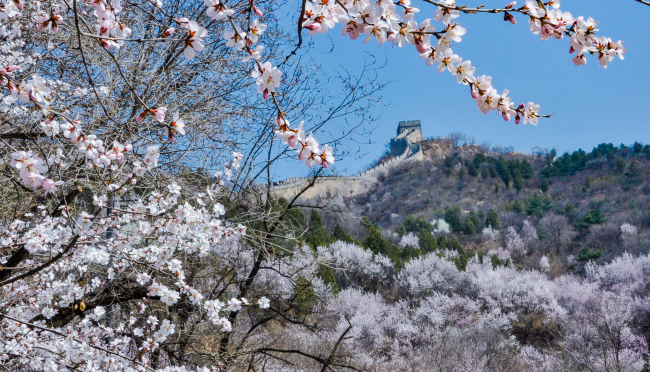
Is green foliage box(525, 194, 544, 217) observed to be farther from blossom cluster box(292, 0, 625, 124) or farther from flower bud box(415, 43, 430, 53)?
flower bud box(415, 43, 430, 53)

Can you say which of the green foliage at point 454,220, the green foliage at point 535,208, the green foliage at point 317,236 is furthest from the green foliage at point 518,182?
the green foliage at point 317,236

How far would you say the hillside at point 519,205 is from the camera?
92.4 ft

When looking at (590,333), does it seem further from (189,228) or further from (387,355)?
(189,228)

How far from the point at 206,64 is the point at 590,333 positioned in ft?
55.3

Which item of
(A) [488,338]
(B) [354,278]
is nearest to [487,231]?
(B) [354,278]

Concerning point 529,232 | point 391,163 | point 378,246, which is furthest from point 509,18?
point 391,163

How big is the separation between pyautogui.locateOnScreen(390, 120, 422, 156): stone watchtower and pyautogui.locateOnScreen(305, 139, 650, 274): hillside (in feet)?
13.5

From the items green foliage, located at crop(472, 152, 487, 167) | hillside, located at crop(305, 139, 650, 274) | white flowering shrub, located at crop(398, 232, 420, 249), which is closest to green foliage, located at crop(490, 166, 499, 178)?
hillside, located at crop(305, 139, 650, 274)

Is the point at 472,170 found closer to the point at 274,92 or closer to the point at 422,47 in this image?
the point at 422,47

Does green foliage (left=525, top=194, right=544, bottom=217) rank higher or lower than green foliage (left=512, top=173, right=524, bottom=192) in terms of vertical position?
lower

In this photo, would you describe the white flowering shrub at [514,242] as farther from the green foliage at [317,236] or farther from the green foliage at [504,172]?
the green foliage at [317,236]

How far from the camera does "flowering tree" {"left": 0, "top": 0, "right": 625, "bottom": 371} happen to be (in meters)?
1.25

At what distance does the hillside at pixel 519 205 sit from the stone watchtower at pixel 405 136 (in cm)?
412

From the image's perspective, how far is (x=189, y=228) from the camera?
2.69 metres
